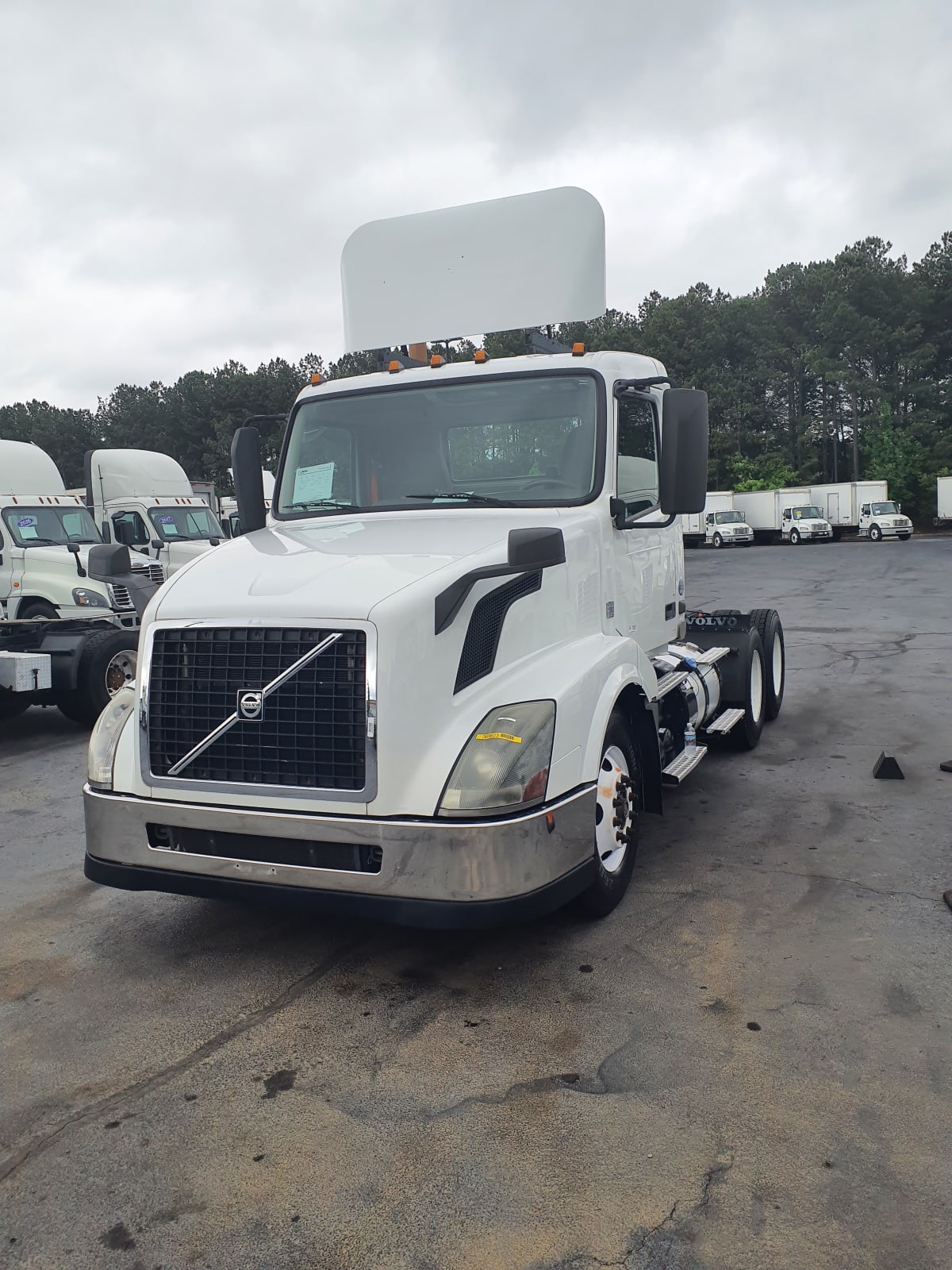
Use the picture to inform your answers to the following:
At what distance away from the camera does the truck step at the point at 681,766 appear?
5.05 m

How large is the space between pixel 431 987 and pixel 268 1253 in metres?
1.43

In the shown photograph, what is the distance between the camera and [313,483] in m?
5.16

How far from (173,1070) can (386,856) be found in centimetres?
97

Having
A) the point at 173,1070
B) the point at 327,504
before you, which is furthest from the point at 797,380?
the point at 173,1070

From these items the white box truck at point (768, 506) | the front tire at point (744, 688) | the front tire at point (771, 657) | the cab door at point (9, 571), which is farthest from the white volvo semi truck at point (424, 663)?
the white box truck at point (768, 506)

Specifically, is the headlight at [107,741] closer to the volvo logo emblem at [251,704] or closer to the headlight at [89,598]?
the volvo logo emblem at [251,704]

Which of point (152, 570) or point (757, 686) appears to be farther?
point (152, 570)

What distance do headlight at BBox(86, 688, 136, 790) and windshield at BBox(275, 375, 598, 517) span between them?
1.39m

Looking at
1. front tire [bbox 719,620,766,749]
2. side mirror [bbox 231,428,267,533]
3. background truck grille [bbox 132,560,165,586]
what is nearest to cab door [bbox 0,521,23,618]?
background truck grille [bbox 132,560,165,586]

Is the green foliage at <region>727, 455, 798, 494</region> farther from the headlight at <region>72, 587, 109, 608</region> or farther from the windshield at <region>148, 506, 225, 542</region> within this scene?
the headlight at <region>72, 587, 109, 608</region>

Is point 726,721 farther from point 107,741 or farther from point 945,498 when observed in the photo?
point 945,498

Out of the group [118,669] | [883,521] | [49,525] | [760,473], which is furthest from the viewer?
[760,473]

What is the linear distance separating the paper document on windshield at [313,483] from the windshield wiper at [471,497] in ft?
1.60

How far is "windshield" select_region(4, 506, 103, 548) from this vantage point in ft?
40.9
